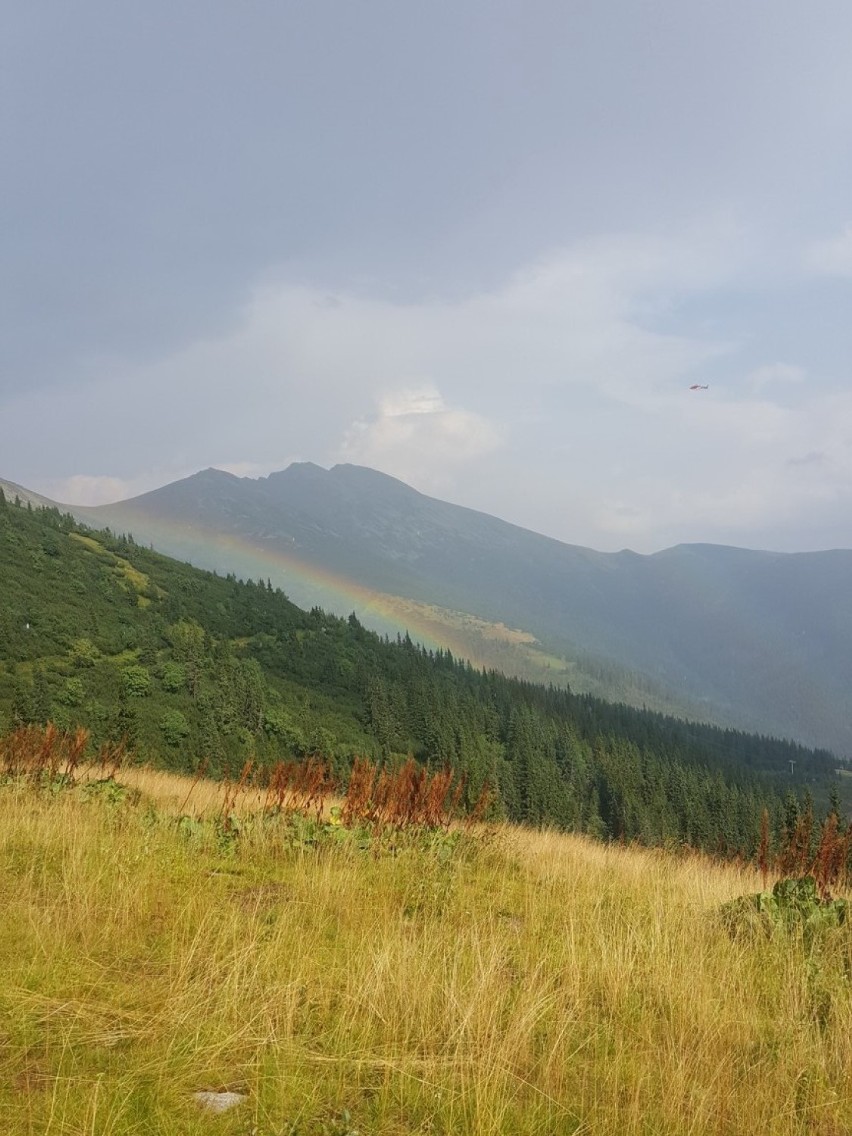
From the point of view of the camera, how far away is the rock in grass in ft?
10.0

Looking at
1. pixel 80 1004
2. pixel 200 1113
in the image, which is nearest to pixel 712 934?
pixel 200 1113

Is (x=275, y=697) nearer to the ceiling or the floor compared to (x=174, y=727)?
nearer to the ceiling

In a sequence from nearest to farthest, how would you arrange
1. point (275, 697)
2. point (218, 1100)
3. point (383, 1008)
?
point (218, 1100) → point (383, 1008) → point (275, 697)

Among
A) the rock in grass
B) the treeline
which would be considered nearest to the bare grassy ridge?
the rock in grass

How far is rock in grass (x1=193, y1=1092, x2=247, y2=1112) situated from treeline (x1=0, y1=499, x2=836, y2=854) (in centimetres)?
6098

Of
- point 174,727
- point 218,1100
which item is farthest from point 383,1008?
point 174,727

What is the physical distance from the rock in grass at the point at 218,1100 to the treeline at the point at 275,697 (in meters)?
61.0

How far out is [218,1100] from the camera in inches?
123

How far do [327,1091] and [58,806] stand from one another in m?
6.87

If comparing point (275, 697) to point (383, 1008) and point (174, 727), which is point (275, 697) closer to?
point (174, 727)

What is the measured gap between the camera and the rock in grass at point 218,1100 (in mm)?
3061

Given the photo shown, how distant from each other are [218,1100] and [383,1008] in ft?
3.60

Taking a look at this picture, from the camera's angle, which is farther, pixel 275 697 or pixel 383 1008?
pixel 275 697

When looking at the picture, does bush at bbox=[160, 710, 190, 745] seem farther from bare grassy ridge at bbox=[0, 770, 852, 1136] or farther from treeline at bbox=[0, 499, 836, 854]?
bare grassy ridge at bbox=[0, 770, 852, 1136]
